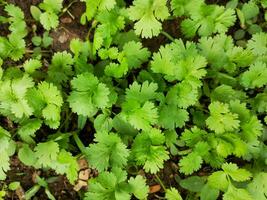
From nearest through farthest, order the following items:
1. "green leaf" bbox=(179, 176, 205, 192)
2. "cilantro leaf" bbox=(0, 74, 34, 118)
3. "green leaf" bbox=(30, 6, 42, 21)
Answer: "cilantro leaf" bbox=(0, 74, 34, 118) < "green leaf" bbox=(179, 176, 205, 192) < "green leaf" bbox=(30, 6, 42, 21)

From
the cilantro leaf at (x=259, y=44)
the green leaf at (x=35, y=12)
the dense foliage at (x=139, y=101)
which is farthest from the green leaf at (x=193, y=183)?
the green leaf at (x=35, y=12)

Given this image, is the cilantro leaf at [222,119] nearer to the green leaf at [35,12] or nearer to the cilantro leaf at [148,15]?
the cilantro leaf at [148,15]

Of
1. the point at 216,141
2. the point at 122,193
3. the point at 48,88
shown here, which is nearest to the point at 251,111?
the point at 216,141

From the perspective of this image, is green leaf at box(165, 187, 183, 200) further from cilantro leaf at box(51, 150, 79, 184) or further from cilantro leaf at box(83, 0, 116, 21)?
cilantro leaf at box(83, 0, 116, 21)

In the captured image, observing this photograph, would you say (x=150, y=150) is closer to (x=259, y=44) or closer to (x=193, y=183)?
(x=193, y=183)

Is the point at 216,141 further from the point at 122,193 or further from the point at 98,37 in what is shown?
the point at 98,37

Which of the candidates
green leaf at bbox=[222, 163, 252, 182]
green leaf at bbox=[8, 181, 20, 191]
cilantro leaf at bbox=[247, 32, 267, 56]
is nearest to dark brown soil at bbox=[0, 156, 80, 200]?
green leaf at bbox=[8, 181, 20, 191]

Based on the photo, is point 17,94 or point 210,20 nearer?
point 17,94

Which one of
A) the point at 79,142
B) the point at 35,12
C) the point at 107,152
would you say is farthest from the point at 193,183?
the point at 35,12

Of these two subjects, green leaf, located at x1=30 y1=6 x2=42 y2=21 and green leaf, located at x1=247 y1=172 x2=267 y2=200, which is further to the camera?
green leaf, located at x1=30 y1=6 x2=42 y2=21
